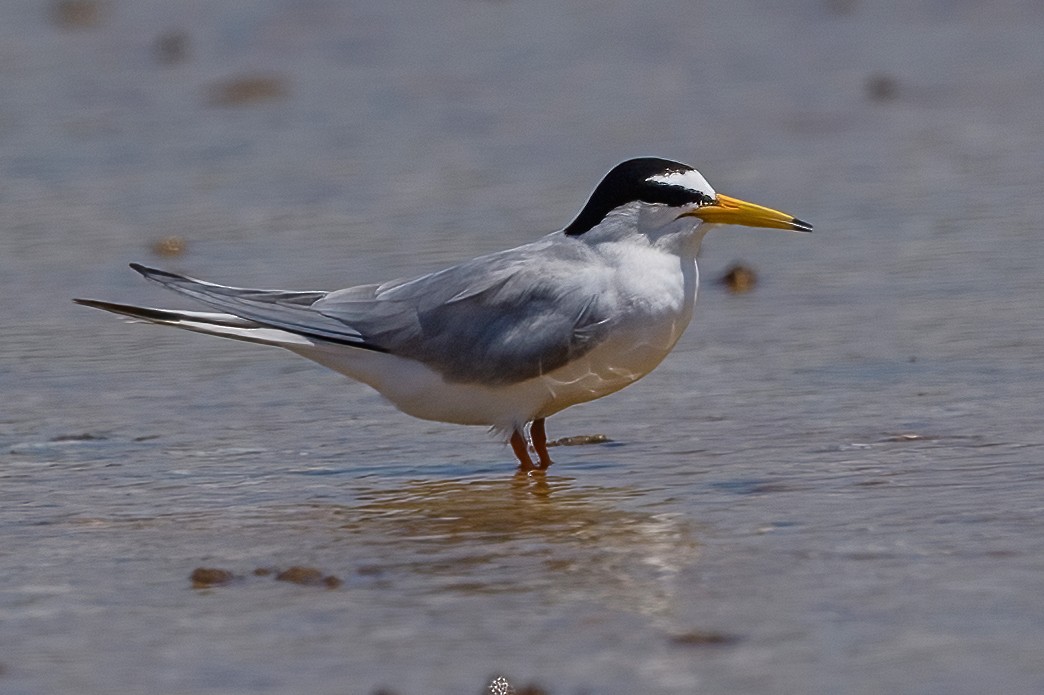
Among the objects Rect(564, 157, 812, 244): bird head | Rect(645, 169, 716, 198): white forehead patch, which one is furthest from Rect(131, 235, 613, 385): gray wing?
Rect(645, 169, 716, 198): white forehead patch

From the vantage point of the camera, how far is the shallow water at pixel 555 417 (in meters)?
3.38

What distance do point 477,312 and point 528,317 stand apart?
0.50 ft

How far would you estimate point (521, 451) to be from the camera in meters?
4.81

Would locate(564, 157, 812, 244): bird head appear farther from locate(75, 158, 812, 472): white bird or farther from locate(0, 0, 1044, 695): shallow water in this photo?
locate(0, 0, 1044, 695): shallow water

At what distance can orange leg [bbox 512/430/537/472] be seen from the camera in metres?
4.80

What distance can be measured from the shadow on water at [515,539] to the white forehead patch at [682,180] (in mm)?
815

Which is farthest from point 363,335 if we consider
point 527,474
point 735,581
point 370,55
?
point 370,55

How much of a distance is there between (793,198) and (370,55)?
11.5 feet

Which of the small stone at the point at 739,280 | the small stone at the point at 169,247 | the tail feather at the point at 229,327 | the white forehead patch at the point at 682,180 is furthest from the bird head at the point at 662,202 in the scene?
the small stone at the point at 169,247

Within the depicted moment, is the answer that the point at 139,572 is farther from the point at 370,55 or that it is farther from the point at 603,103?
the point at 370,55

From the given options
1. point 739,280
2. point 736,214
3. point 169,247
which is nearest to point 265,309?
point 736,214

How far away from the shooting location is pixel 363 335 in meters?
4.88

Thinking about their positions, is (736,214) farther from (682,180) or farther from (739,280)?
(739,280)

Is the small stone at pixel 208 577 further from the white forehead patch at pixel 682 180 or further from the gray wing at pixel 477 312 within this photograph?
the white forehead patch at pixel 682 180
